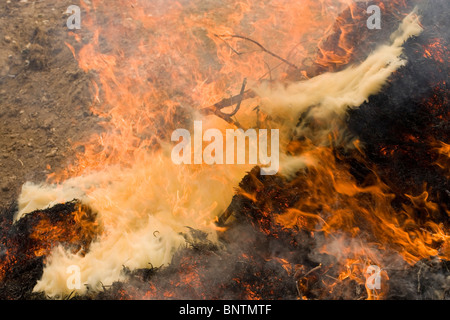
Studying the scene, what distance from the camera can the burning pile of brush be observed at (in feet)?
8.57

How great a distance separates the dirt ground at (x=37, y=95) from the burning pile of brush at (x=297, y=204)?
0.90 meters

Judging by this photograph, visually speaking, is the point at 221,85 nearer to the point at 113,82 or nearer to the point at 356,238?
the point at 113,82

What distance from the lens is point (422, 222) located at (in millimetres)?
2650

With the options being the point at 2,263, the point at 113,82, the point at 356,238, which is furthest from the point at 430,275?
the point at 113,82

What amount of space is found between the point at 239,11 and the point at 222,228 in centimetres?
523

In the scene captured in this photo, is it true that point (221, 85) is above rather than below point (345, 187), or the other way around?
above

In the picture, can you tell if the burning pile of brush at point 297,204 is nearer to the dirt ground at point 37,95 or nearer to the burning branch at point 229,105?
the burning branch at point 229,105

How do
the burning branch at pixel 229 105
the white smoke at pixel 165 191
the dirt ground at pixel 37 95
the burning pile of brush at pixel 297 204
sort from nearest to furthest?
the burning pile of brush at pixel 297 204
the white smoke at pixel 165 191
the burning branch at pixel 229 105
the dirt ground at pixel 37 95

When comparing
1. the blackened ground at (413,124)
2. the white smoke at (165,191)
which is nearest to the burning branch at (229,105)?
the white smoke at (165,191)

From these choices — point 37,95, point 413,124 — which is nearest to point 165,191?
point 413,124

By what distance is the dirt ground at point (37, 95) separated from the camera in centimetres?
457

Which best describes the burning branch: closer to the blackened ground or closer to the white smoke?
the white smoke

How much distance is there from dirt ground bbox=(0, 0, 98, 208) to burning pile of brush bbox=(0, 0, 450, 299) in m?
0.90

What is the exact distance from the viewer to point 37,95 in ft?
17.3
